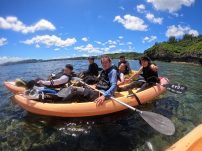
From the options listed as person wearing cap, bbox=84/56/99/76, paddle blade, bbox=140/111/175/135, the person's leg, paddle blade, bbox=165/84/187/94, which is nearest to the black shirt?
person wearing cap, bbox=84/56/99/76

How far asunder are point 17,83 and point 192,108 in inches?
252

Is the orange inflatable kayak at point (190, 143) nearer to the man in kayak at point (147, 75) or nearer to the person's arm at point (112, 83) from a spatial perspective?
the person's arm at point (112, 83)

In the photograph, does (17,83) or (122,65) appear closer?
(17,83)

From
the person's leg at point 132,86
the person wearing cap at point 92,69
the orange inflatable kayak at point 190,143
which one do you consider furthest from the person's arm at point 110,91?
the person wearing cap at point 92,69

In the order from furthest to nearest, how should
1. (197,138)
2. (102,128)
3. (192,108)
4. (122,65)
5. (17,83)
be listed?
(122,65) → (17,83) → (192,108) → (102,128) → (197,138)

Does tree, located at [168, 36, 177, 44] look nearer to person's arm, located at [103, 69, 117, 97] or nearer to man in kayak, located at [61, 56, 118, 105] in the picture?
man in kayak, located at [61, 56, 118, 105]

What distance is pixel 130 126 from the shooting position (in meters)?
6.55

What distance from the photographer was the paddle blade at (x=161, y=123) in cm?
498

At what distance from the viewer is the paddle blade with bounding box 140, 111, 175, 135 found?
4981mm

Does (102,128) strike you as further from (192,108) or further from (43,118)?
(192,108)

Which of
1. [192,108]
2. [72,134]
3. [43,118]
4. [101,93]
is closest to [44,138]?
[72,134]

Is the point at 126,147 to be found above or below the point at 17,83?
below

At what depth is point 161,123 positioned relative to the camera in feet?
17.4

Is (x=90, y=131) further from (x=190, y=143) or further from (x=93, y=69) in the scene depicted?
(x=93, y=69)
